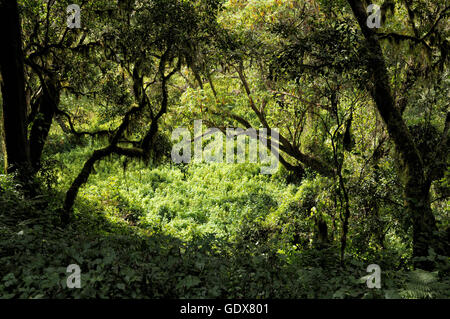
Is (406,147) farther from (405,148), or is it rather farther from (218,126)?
(218,126)

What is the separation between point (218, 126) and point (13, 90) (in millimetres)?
8521

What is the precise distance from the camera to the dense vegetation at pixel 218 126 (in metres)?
4.37

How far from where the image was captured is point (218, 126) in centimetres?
1494

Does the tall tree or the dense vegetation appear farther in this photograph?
the tall tree

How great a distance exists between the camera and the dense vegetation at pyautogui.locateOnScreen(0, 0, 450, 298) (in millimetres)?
4371

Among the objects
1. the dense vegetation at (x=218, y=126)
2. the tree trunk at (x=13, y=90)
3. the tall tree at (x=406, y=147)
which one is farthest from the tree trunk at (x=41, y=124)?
the tall tree at (x=406, y=147)

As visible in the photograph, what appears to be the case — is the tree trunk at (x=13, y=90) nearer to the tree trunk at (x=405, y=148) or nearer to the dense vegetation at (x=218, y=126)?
the dense vegetation at (x=218, y=126)

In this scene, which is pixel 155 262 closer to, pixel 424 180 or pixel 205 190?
pixel 424 180

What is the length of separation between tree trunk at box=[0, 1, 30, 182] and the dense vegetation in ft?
0.08

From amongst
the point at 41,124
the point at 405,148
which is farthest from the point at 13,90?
the point at 405,148

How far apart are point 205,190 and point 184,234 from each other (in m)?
5.20

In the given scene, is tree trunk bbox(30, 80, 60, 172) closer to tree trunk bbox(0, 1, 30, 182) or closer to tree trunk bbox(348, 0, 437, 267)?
tree trunk bbox(0, 1, 30, 182)

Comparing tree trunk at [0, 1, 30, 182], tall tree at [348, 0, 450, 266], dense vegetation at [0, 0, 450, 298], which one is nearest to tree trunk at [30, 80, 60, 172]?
dense vegetation at [0, 0, 450, 298]
